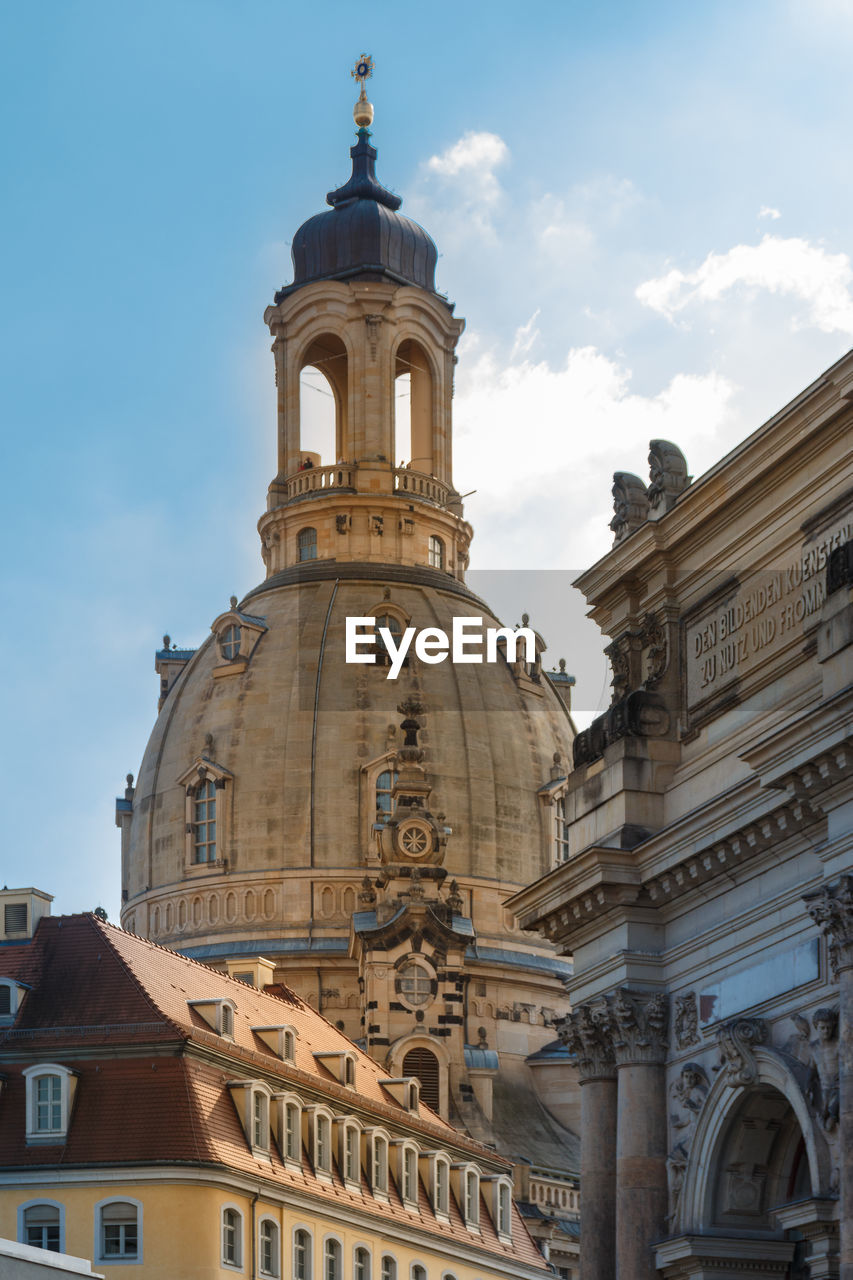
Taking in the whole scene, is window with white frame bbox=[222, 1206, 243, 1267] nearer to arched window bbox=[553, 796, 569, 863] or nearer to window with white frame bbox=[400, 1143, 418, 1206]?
window with white frame bbox=[400, 1143, 418, 1206]

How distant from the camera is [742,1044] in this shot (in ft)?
136

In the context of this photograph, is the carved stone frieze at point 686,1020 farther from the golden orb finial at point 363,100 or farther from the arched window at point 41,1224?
the golden orb finial at point 363,100

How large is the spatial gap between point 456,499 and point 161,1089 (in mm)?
59278

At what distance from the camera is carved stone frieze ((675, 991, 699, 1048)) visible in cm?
4381

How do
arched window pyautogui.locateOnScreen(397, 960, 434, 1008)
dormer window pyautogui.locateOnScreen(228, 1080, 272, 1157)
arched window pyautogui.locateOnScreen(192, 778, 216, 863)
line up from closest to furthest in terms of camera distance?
1. dormer window pyautogui.locateOnScreen(228, 1080, 272, 1157)
2. arched window pyautogui.locateOnScreen(397, 960, 434, 1008)
3. arched window pyautogui.locateOnScreen(192, 778, 216, 863)

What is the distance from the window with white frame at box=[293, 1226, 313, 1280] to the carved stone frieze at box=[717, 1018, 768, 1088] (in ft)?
87.0

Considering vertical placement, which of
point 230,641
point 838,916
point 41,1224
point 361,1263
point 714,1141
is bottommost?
point 714,1141

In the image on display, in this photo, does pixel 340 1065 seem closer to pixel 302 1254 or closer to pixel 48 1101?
pixel 302 1254

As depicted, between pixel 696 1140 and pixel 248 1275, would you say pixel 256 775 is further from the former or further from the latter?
pixel 696 1140

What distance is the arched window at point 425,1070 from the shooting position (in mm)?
95750

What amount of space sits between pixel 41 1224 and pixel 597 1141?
20797 millimetres

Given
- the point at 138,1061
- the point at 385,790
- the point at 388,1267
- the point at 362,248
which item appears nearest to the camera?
the point at 138,1061

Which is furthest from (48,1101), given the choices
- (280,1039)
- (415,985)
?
(415,985)

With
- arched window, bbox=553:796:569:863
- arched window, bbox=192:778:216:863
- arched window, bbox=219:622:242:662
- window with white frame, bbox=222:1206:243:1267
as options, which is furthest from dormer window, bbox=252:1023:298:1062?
arched window, bbox=219:622:242:662
